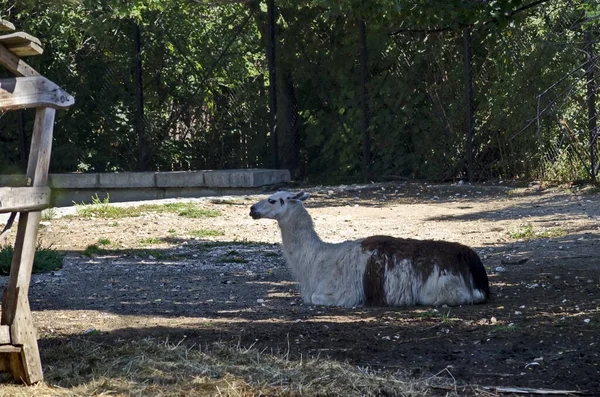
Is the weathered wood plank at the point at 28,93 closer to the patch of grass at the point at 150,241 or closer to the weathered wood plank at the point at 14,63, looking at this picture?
the weathered wood plank at the point at 14,63

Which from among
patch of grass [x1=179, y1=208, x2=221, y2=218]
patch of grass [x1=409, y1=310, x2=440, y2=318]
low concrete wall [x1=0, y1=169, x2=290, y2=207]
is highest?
low concrete wall [x1=0, y1=169, x2=290, y2=207]

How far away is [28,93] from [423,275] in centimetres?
385

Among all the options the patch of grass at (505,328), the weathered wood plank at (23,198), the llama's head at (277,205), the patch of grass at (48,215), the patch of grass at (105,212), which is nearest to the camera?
the weathered wood plank at (23,198)

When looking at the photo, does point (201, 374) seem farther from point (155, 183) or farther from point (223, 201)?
point (155, 183)

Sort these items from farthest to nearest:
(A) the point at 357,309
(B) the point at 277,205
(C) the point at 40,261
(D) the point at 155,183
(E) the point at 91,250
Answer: (D) the point at 155,183 < (E) the point at 91,250 < (C) the point at 40,261 < (B) the point at 277,205 < (A) the point at 357,309

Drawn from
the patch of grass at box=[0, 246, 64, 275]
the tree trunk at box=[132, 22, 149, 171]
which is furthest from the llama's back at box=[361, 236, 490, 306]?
the tree trunk at box=[132, 22, 149, 171]

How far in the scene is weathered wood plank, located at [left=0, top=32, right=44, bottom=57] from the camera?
6.13 meters

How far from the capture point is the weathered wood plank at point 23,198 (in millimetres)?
5887

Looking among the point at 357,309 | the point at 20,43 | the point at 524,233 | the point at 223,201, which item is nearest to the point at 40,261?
the point at 357,309

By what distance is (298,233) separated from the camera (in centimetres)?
947

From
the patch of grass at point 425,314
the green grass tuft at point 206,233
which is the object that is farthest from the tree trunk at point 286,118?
the patch of grass at point 425,314

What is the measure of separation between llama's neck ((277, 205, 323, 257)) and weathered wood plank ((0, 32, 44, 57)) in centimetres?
373

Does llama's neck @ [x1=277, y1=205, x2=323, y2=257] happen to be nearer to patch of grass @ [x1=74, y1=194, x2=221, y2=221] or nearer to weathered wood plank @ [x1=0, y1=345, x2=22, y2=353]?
weathered wood plank @ [x1=0, y1=345, x2=22, y2=353]

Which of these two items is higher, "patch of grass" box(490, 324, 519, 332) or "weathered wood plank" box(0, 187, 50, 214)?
"weathered wood plank" box(0, 187, 50, 214)
